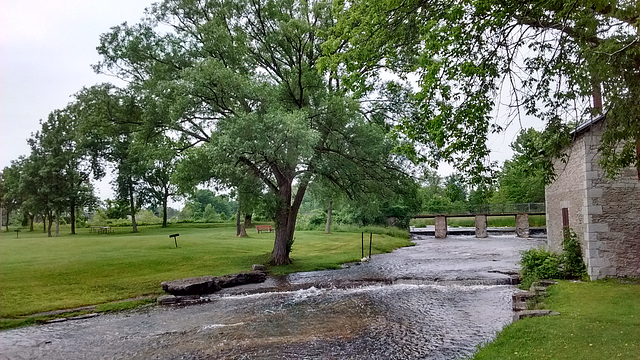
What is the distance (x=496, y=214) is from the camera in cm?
5050

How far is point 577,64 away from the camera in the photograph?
7551 millimetres

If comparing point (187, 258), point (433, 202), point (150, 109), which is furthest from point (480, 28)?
point (433, 202)

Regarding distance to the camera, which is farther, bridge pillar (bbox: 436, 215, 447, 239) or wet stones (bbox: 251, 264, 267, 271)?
bridge pillar (bbox: 436, 215, 447, 239)

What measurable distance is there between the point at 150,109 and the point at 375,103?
1136 cm

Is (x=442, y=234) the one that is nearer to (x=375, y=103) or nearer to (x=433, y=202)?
(x=433, y=202)

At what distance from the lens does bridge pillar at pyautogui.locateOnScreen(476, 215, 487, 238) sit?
159 ft

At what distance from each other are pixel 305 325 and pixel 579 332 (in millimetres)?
6503

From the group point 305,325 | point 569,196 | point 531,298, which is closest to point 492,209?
point 569,196

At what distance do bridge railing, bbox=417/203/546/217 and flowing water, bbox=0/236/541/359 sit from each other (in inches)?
1454

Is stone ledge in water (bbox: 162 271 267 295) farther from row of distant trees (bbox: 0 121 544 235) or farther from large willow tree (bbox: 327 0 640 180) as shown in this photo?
large willow tree (bbox: 327 0 640 180)

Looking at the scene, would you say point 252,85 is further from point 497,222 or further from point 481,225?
point 497,222

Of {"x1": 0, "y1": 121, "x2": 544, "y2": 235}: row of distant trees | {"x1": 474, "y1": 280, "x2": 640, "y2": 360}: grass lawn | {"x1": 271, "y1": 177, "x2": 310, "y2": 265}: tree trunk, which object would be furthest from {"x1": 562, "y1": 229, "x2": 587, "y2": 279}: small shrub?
{"x1": 271, "y1": 177, "x2": 310, "y2": 265}: tree trunk

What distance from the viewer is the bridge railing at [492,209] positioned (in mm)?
50000

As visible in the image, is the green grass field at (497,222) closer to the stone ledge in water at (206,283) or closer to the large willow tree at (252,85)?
the large willow tree at (252,85)
